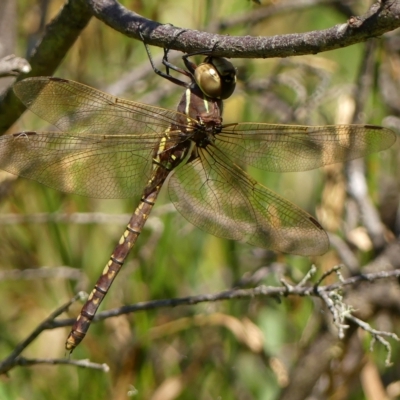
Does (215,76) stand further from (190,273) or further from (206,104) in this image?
(190,273)

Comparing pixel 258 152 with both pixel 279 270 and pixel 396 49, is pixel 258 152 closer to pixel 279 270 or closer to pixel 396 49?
pixel 279 270

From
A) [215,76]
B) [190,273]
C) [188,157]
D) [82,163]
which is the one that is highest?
[215,76]

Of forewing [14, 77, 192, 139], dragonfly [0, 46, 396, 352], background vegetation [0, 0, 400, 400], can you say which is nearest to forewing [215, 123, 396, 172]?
dragonfly [0, 46, 396, 352]

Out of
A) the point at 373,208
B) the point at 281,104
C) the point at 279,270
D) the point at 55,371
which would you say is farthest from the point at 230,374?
the point at 281,104

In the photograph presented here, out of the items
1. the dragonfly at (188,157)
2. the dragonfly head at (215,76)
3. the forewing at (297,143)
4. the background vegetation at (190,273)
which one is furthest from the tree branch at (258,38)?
the background vegetation at (190,273)

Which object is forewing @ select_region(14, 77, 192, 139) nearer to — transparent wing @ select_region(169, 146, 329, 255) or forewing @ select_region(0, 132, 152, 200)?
forewing @ select_region(0, 132, 152, 200)

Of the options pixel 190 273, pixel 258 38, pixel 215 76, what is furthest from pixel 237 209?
pixel 258 38

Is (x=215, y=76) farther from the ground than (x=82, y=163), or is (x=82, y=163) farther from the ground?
(x=215, y=76)

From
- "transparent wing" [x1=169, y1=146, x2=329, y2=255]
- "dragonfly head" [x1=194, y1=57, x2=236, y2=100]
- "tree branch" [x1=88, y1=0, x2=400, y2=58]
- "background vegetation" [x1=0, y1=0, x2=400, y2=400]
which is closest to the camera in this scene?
"tree branch" [x1=88, y1=0, x2=400, y2=58]
